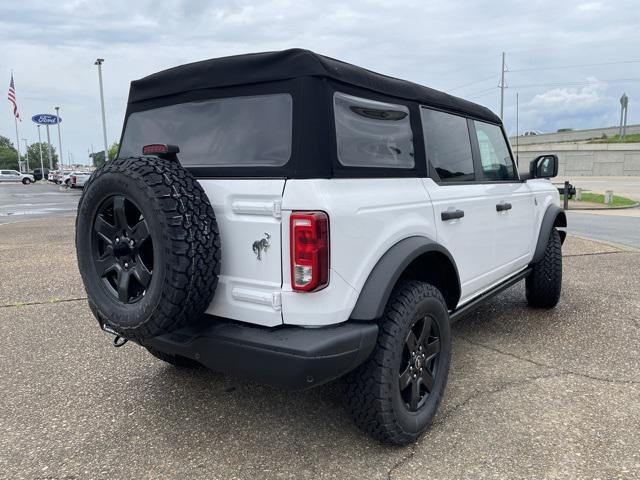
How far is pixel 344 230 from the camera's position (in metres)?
2.17

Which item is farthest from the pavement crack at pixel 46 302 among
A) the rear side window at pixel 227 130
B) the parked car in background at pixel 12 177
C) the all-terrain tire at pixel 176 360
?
the parked car in background at pixel 12 177

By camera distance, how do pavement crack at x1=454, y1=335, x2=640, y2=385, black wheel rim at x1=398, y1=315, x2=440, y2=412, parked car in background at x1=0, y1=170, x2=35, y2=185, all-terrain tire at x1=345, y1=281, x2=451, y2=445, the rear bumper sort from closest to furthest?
the rear bumper < all-terrain tire at x1=345, y1=281, x2=451, y2=445 < black wheel rim at x1=398, y1=315, x2=440, y2=412 < pavement crack at x1=454, y1=335, x2=640, y2=385 < parked car in background at x1=0, y1=170, x2=35, y2=185

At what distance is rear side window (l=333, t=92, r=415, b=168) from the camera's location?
235cm

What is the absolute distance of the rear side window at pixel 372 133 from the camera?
235 centimetres

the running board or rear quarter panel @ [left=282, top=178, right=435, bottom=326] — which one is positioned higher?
rear quarter panel @ [left=282, top=178, right=435, bottom=326]

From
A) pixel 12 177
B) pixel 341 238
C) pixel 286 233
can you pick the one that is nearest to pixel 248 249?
pixel 286 233

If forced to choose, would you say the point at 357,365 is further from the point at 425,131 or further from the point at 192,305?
the point at 425,131

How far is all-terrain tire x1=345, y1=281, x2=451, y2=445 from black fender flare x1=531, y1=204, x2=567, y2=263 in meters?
2.20

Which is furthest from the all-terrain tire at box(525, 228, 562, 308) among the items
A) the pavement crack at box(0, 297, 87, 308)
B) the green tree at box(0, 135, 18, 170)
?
the green tree at box(0, 135, 18, 170)

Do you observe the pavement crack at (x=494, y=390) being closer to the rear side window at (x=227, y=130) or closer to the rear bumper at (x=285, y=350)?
the rear bumper at (x=285, y=350)

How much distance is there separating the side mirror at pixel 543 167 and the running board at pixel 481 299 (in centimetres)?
83

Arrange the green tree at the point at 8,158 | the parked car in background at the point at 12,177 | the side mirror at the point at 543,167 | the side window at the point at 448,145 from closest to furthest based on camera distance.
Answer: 1. the side window at the point at 448,145
2. the side mirror at the point at 543,167
3. the parked car in background at the point at 12,177
4. the green tree at the point at 8,158

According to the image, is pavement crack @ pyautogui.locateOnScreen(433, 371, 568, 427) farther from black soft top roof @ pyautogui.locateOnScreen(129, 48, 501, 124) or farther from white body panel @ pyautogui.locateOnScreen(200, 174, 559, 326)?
black soft top roof @ pyautogui.locateOnScreen(129, 48, 501, 124)

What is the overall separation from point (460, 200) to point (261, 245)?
145 cm
